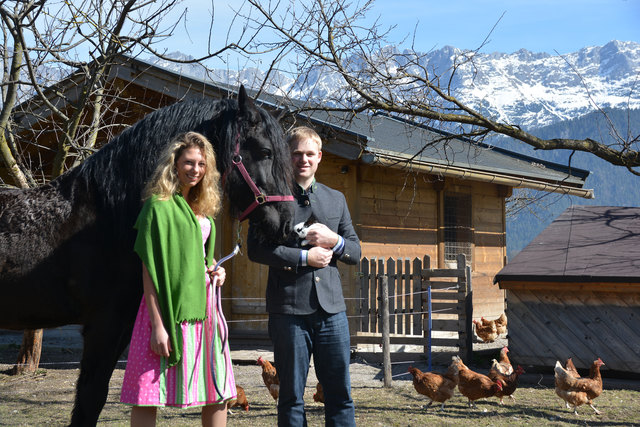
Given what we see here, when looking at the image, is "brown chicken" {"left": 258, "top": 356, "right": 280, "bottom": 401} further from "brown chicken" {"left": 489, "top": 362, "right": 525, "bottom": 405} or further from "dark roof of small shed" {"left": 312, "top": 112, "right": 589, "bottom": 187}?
"dark roof of small shed" {"left": 312, "top": 112, "right": 589, "bottom": 187}

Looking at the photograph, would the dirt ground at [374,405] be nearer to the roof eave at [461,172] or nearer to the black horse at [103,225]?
the roof eave at [461,172]

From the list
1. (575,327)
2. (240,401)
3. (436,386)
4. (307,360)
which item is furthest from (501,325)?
(307,360)

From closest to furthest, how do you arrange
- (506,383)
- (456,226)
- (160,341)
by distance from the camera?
(160,341) < (506,383) < (456,226)

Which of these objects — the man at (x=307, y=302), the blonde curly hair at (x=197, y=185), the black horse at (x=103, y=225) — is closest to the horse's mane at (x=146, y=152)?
the black horse at (x=103, y=225)

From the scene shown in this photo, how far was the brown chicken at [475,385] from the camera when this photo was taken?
6348mm

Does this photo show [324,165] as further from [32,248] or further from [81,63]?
[32,248]

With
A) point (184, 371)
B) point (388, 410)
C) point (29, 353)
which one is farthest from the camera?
point (29, 353)

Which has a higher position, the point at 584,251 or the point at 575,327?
the point at 584,251

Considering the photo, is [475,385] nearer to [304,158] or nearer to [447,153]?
[304,158]

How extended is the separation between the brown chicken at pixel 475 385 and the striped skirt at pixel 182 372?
3978 mm

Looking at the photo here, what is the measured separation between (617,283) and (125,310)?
630cm

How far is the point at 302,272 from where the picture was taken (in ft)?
10.8

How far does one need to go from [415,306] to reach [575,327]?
7.98 feet

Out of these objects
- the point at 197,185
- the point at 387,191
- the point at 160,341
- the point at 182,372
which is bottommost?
the point at 182,372
